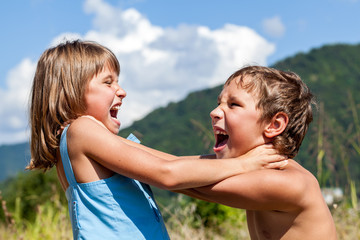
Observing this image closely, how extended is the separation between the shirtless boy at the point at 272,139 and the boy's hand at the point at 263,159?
36mm

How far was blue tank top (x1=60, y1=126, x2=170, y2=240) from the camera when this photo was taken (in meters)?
2.04

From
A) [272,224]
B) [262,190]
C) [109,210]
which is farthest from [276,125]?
[109,210]

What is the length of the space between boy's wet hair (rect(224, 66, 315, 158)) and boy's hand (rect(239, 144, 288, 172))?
48 mm

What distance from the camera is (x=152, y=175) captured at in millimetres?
1886

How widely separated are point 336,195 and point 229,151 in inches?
167

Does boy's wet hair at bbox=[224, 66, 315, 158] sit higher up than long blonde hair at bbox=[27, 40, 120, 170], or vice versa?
long blonde hair at bbox=[27, 40, 120, 170]

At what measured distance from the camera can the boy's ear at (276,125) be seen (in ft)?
7.42

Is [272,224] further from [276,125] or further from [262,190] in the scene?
[276,125]

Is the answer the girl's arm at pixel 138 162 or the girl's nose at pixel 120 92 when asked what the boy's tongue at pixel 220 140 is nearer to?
the girl's arm at pixel 138 162

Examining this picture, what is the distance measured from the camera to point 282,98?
7.50 ft

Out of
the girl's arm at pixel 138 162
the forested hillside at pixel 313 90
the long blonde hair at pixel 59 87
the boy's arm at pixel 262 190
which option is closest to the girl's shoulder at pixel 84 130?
the girl's arm at pixel 138 162

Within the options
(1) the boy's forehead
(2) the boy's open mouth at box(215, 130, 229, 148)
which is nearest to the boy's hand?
(2) the boy's open mouth at box(215, 130, 229, 148)

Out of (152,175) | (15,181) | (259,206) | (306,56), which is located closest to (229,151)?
(259,206)

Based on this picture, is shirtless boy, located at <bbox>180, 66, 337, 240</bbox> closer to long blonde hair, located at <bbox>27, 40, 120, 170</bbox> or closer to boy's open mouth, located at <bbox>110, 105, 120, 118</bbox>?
boy's open mouth, located at <bbox>110, 105, 120, 118</bbox>
